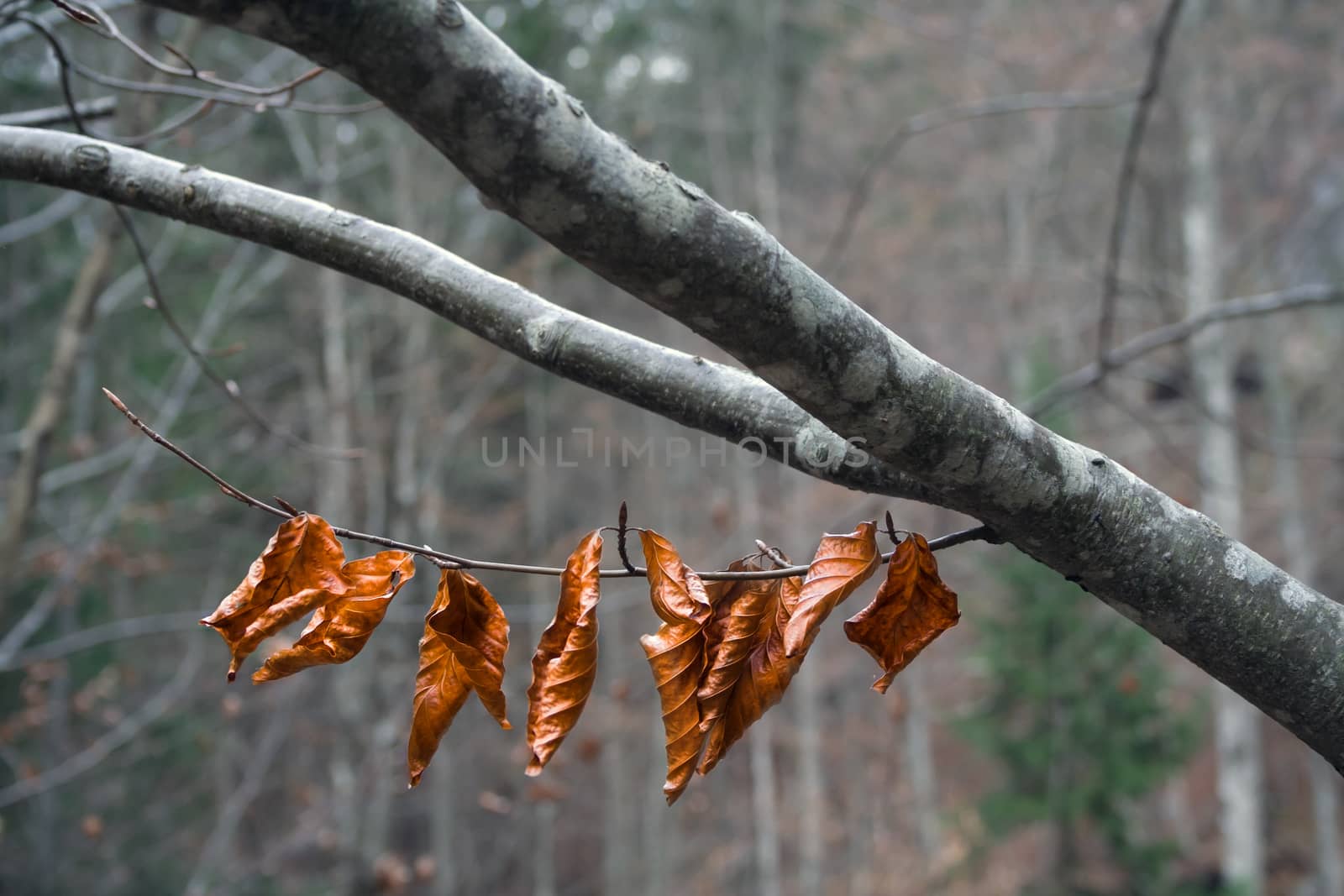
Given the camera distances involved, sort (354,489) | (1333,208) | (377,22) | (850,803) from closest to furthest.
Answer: (377,22)
(354,489)
(1333,208)
(850,803)

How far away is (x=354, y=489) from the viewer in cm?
847

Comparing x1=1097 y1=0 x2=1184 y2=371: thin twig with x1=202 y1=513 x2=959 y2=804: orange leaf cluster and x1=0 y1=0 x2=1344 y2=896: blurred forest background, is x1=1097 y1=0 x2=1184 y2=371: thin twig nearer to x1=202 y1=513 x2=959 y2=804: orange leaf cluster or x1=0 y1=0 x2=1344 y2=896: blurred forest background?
x1=0 y1=0 x2=1344 y2=896: blurred forest background

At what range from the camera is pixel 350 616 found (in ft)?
3.34

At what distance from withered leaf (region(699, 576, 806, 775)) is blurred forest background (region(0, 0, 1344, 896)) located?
1718mm

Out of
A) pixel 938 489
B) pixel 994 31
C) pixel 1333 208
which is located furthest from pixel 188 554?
pixel 1333 208

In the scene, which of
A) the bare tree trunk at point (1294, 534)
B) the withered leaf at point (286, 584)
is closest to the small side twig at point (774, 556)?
the withered leaf at point (286, 584)

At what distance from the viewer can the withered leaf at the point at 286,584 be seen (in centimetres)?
100

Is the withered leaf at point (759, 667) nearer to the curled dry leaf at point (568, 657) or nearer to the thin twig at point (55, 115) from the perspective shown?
the curled dry leaf at point (568, 657)

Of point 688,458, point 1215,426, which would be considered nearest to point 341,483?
point 688,458

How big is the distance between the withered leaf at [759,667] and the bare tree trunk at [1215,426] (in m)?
8.05

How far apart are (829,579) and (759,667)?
139mm

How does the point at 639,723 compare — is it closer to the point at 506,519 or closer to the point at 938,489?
the point at 506,519

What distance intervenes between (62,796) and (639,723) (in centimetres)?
768

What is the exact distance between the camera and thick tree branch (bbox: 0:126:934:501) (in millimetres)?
1136
